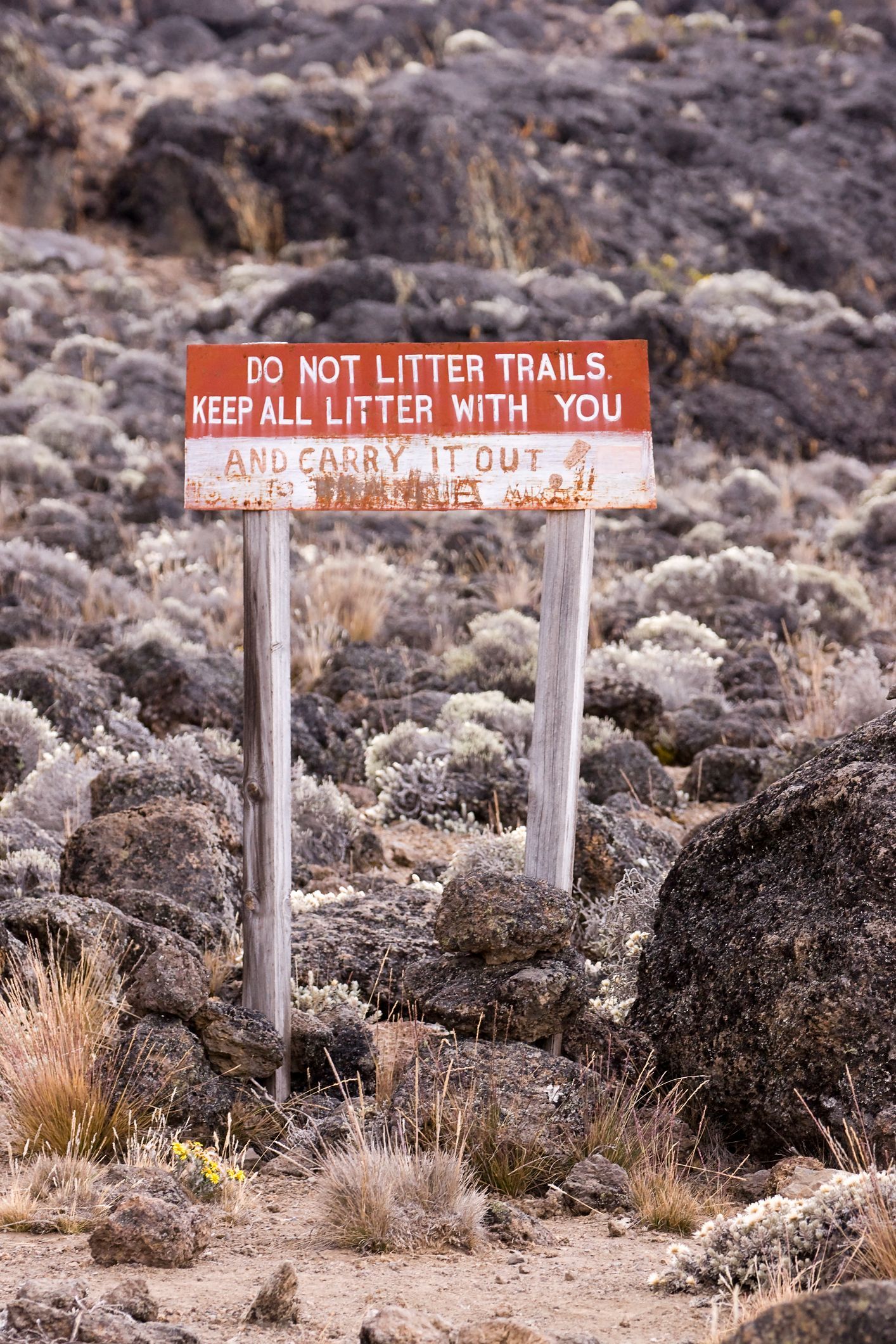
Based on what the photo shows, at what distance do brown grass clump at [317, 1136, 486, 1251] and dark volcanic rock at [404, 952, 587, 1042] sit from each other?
68 cm

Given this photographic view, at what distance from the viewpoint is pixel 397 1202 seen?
3.71 metres

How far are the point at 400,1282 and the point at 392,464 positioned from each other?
264cm

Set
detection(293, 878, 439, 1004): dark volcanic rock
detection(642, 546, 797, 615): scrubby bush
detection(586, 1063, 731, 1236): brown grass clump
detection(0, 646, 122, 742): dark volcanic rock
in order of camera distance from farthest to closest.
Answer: detection(642, 546, 797, 615): scrubby bush
detection(0, 646, 122, 742): dark volcanic rock
detection(293, 878, 439, 1004): dark volcanic rock
detection(586, 1063, 731, 1236): brown grass clump

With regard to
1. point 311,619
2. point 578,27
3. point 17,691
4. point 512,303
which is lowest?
point 17,691

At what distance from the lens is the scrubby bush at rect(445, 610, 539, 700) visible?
34.1ft

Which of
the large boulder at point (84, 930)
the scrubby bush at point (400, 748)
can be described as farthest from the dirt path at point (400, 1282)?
the scrubby bush at point (400, 748)

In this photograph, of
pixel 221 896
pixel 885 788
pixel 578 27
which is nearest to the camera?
pixel 885 788

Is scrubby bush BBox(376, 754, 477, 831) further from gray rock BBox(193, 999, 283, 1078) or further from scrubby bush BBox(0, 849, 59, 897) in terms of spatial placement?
gray rock BBox(193, 999, 283, 1078)

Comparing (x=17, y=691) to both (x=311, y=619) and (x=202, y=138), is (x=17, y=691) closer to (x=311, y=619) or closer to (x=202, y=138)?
(x=311, y=619)

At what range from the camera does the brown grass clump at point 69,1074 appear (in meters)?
4.13

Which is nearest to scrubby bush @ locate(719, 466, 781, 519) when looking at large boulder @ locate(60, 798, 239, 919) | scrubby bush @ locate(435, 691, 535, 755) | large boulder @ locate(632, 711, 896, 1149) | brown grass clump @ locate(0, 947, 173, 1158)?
scrubby bush @ locate(435, 691, 535, 755)

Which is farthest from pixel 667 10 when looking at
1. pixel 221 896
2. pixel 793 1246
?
pixel 793 1246

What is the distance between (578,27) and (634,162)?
10.3 metres

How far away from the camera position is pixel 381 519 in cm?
1625
